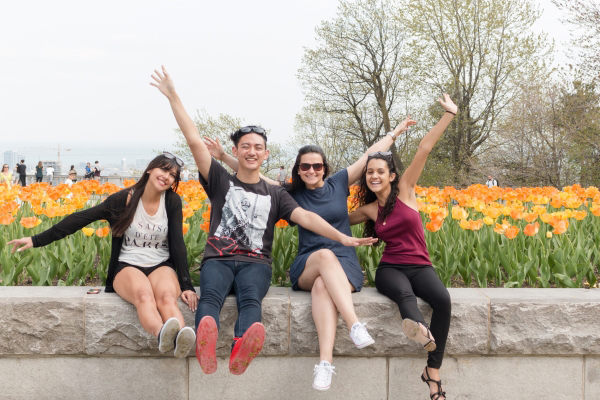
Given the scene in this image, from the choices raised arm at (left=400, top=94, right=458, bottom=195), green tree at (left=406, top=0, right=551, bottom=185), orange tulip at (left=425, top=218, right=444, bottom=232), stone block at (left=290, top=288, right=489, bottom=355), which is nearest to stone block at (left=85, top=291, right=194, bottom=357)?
stone block at (left=290, top=288, right=489, bottom=355)

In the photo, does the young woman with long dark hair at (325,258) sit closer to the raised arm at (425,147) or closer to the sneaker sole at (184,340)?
the raised arm at (425,147)

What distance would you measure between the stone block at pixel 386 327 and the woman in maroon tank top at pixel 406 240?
4.6 inches

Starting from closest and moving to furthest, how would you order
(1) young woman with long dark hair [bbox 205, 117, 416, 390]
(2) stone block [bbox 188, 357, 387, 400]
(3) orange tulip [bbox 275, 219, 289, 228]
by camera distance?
(1) young woman with long dark hair [bbox 205, 117, 416, 390] < (2) stone block [bbox 188, 357, 387, 400] < (3) orange tulip [bbox 275, 219, 289, 228]

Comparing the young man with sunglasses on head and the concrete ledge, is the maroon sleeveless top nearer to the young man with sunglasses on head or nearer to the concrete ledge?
the concrete ledge

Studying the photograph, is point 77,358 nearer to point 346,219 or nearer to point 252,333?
point 252,333

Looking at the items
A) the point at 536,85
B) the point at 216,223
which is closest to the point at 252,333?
the point at 216,223

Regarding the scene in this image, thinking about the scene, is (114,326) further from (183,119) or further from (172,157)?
(183,119)

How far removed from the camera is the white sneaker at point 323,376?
8.79 ft

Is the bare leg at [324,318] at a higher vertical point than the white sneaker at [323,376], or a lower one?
higher

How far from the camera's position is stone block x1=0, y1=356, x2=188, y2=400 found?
120 inches

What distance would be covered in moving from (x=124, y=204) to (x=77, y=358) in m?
0.88

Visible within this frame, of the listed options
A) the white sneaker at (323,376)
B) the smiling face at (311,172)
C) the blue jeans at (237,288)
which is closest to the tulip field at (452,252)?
the smiling face at (311,172)

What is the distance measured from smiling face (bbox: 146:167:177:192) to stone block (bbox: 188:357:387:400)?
0.99m

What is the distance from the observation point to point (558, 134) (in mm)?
16234
